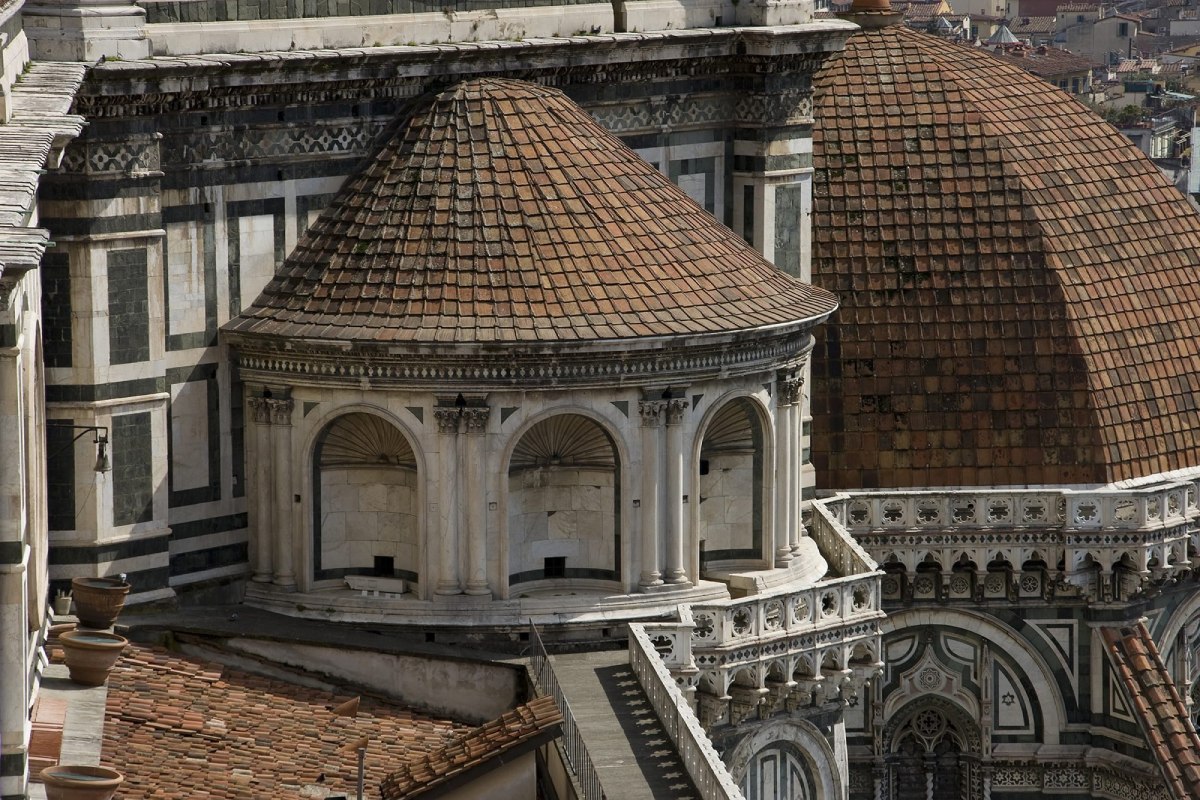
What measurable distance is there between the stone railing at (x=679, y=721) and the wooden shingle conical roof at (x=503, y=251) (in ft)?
12.5

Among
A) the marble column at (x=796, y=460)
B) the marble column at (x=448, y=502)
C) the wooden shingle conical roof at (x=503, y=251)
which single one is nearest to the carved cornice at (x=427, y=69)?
the wooden shingle conical roof at (x=503, y=251)

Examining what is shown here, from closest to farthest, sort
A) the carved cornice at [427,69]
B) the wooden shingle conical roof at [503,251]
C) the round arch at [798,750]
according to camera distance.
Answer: the carved cornice at [427,69], the wooden shingle conical roof at [503,251], the round arch at [798,750]

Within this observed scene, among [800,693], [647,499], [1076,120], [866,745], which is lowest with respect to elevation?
[866,745]

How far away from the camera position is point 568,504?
40875mm

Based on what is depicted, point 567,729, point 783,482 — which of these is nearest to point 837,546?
point 783,482

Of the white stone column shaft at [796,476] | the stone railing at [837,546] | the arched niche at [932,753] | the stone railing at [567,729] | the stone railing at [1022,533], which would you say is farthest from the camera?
the arched niche at [932,753]

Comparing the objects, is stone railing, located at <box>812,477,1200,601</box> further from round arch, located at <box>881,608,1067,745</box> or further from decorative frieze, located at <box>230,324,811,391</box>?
decorative frieze, located at <box>230,324,811,391</box>

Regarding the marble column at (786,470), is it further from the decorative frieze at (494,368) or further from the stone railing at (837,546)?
the decorative frieze at (494,368)

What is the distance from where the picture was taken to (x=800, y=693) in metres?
41.5

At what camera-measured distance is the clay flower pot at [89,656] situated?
3366 centimetres

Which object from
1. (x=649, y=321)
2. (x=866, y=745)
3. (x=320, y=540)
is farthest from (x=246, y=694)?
(x=866, y=745)

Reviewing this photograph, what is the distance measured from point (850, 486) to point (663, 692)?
45.5ft

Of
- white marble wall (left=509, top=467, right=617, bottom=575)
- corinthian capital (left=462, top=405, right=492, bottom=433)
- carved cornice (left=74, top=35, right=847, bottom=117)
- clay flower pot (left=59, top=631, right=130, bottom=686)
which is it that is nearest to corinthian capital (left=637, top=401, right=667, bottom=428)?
white marble wall (left=509, top=467, right=617, bottom=575)

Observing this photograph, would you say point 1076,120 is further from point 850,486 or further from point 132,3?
point 132,3
